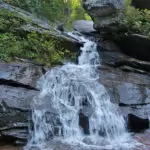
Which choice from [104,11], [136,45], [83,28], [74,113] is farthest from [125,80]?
[83,28]

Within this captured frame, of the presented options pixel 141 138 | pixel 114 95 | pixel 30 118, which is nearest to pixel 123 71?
pixel 114 95

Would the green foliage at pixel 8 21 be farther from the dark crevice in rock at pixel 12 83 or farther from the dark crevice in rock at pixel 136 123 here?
the dark crevice in rock at pixel 136 123

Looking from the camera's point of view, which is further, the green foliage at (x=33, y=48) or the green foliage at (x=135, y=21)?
the green foliage at (x=135, y=21)

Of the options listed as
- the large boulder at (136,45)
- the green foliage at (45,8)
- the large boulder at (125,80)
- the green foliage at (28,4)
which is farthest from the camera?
the green foliage at (45,8)

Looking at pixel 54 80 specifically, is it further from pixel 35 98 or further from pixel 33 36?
pixel 33 36

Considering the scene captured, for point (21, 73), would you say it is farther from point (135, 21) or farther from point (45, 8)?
point (45, 8)

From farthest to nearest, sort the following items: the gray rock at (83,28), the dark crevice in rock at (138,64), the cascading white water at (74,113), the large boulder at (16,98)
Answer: the gray rock at (83,28), the dark crevice in rock at (138,64), the cascading white water at (74,113), the large boulder at (16,98)

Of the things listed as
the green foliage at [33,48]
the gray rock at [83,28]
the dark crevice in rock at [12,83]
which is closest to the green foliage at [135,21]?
the green foliage at [33,48]

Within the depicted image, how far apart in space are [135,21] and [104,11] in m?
1.64

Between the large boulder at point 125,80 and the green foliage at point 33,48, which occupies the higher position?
the green foliage at point 33,48

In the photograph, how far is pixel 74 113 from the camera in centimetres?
862

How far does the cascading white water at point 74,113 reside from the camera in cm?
806

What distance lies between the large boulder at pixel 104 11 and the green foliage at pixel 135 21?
471 mm

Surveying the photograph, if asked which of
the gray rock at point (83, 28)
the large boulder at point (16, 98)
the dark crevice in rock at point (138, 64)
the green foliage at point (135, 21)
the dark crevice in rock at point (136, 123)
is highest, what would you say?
the gray rock at point (83, 28)
